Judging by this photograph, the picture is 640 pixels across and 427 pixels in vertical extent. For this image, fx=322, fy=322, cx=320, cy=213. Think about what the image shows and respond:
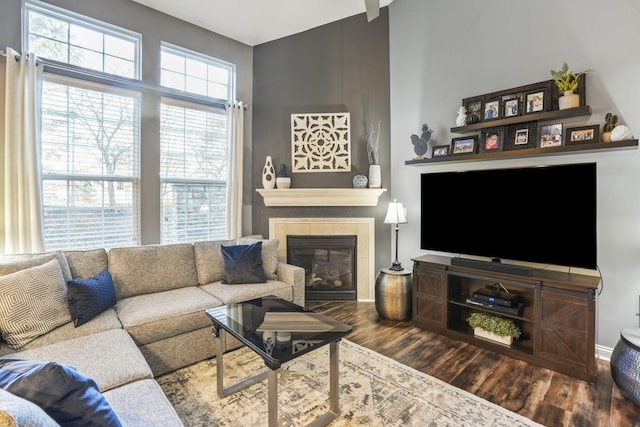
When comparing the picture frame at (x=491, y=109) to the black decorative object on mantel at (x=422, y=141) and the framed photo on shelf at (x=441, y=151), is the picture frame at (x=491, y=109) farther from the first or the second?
the black decorative object on mantel at (x=422, y=141)

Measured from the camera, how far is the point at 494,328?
2785mm

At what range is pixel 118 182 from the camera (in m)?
3.37

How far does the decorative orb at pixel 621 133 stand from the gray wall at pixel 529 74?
0.32 feet

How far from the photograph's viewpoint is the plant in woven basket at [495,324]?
2.74 meters

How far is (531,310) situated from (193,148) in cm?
394

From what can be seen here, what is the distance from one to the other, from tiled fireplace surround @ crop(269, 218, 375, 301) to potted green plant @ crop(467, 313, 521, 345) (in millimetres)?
1403

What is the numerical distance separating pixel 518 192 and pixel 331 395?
7.39ft

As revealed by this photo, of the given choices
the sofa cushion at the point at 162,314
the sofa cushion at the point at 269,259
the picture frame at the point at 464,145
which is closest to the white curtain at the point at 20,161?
the sofa cushion at the point at 162,314

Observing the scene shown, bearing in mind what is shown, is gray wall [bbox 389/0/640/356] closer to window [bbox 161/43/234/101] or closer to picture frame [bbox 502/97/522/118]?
picture frame [bbox 502/97/522/118]

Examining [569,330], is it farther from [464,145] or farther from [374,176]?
[374,176]

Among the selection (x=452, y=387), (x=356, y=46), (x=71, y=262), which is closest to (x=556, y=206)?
(x=452, y=387)

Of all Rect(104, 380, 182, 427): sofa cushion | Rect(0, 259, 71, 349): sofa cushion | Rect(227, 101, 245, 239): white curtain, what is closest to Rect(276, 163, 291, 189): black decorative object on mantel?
Rect(227, 101, 245, 239): white curtain

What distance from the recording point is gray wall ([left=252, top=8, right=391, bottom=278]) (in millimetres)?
4172

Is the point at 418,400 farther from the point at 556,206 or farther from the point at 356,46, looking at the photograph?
the point at 356,46
